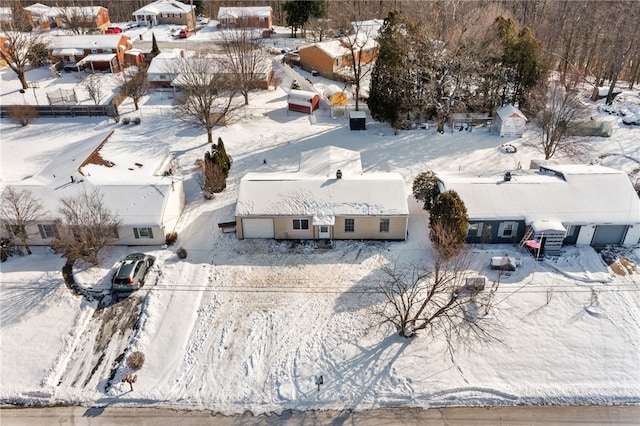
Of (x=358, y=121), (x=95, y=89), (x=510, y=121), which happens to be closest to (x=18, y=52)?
(x=95, y=89)

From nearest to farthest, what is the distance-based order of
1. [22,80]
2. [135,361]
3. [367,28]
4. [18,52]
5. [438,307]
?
[135,361] → [438,307] → [22,80] → [18,52] → [367,28]

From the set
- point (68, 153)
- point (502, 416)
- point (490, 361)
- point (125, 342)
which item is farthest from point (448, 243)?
point (68, 153)

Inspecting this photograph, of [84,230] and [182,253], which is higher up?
[84,230]

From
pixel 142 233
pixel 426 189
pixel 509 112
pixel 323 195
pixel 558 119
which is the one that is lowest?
pixel 142 233

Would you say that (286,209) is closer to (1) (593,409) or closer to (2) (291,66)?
(1) (593,409)

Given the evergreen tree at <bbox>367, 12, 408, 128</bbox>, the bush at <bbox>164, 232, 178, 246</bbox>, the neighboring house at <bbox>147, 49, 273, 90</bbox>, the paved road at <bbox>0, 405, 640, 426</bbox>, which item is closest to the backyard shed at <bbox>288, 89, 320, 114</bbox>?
the neighboring house at <bbox>147, 49, 273, 90</bbox>

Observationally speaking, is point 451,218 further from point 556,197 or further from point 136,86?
point 136,86

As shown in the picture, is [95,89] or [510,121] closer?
[510,121]

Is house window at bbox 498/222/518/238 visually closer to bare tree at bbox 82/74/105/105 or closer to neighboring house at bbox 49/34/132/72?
bare tree at bbox 82/74/105/105
